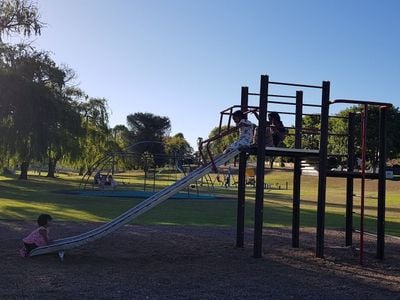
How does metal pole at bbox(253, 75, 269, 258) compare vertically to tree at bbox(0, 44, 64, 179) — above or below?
below

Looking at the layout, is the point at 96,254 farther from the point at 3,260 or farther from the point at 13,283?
the point at 13,283

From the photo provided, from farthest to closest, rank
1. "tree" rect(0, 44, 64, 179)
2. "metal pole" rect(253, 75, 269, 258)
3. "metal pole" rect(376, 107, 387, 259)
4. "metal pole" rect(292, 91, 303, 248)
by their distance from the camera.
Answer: "tree" rect(0, 44, 64, 179) → "metal pole" rect(292, 91, 303, 248) → "metal pole" rect(376, 107, 387, 259) → "metal pole" rect(253, 75, 269, 258)

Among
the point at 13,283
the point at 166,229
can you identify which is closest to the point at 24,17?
the point at 166,229

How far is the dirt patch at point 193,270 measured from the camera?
314 inches

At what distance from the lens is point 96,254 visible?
445 inches

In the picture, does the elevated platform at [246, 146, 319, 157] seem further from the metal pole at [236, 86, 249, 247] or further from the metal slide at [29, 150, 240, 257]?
the metal pole at [236, 86, 249, 247]

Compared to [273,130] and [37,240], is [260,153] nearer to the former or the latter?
[273,130]

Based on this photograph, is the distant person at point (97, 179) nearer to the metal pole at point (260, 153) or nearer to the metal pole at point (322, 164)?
the metal pole at point (260, 153)

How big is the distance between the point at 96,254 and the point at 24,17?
26.2 meters

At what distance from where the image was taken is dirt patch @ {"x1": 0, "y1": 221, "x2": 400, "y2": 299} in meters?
7.98

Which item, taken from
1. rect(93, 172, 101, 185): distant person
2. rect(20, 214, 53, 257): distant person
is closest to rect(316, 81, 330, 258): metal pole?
rect(20, 214, 53, 257): distant person

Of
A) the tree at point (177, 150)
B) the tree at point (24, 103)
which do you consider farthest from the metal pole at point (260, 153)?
the tree at point (24, 103)

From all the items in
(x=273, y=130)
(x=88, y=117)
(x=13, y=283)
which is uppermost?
(x=88, y=117)

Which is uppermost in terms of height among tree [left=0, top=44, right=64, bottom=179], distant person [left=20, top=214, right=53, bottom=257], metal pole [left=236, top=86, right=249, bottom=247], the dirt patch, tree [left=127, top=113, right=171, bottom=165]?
tree [left=127, top=113, right=171, bottom=165]
